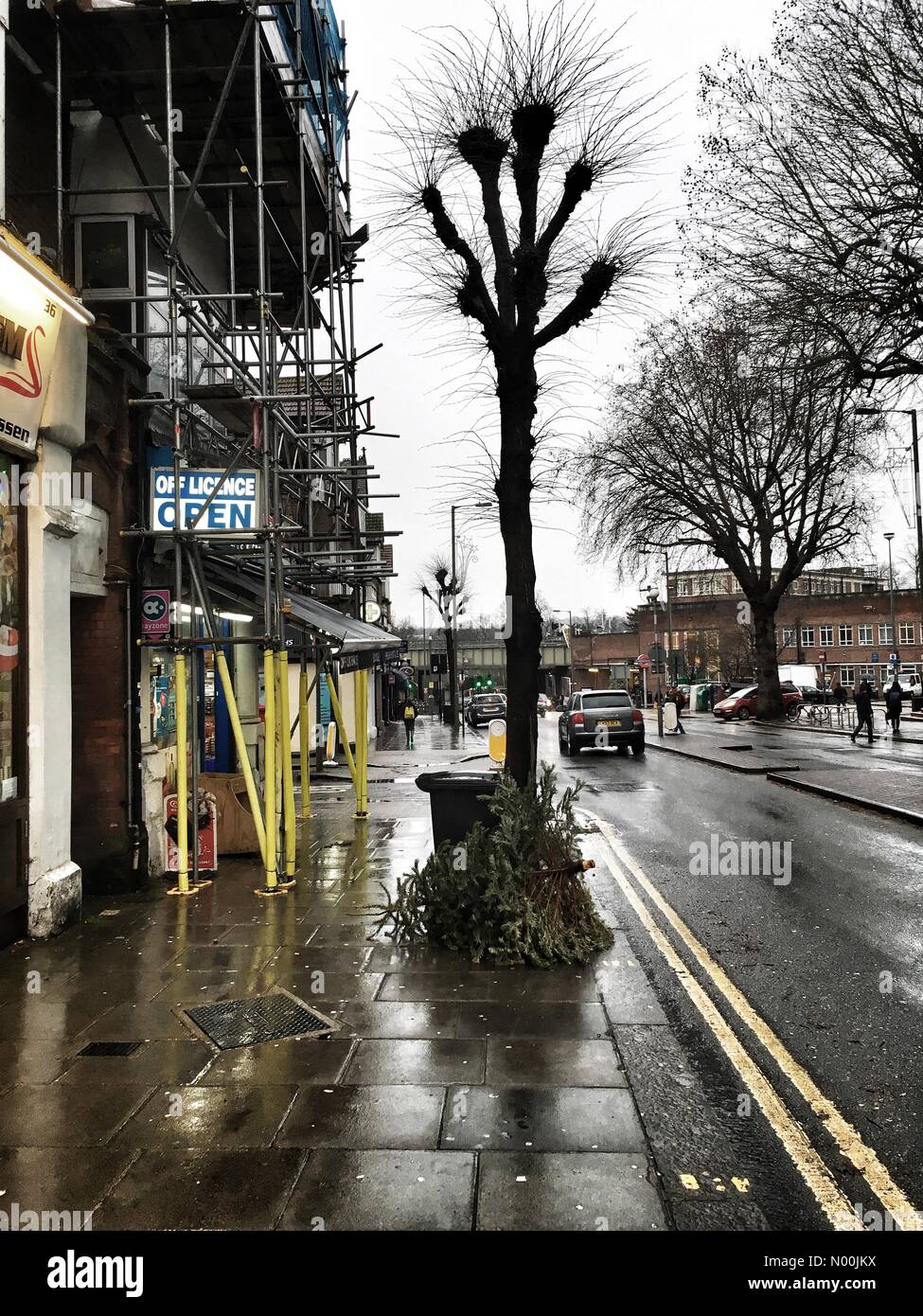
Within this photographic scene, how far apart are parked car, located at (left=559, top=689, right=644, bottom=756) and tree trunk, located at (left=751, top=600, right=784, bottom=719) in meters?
15.7

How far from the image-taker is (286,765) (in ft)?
26.3

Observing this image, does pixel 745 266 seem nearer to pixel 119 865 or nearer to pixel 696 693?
pixel 119 865

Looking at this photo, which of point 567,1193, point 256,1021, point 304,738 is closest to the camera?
point 567,1193

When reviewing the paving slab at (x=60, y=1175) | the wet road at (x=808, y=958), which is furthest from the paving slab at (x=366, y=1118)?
the wet road at (x=808, y=958)

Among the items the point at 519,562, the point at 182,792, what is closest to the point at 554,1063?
the point at 519,562

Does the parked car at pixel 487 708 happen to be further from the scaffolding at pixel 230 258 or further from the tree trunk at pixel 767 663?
the scaffolding at pixel 230 258

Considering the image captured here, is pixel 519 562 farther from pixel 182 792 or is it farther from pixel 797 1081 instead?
pixel 797 1081

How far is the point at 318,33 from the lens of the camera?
438 inches

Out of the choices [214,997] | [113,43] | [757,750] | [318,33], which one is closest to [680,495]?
[757,750]

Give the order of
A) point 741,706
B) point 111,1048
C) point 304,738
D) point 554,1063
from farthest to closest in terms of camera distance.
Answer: point 741,706, point 304,738, point 111,1048, point 554,1063

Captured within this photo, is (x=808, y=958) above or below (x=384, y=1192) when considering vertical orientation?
below

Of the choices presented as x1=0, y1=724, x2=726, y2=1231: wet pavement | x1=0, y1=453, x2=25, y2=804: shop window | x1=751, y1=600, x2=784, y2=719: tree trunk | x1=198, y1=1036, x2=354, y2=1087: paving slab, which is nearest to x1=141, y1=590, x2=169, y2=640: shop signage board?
x1=0, y1=453, x2=25, y2=804: shop window

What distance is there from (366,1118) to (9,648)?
4495 millimetres
